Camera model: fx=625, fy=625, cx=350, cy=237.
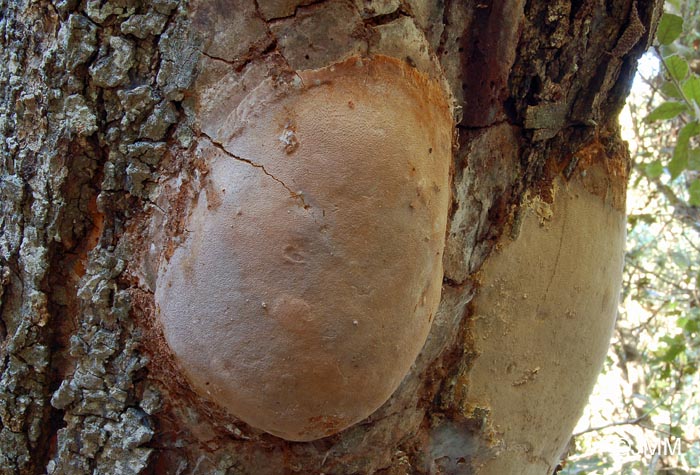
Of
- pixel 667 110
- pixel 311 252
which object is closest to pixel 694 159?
pixel 667 110

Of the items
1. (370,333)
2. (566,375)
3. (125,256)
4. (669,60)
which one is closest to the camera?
(370,333)

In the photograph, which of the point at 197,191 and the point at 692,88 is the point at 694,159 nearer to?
the point at 692,88

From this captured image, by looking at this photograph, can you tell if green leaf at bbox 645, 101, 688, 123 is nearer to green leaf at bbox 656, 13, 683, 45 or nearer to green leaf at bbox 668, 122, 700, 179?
green leaf at bbox 668, 122, 700, 179

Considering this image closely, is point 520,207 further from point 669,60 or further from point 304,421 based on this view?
point 669,60

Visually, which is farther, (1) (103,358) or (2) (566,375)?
(2) (566,375)

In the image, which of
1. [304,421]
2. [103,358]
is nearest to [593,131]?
[304,421]

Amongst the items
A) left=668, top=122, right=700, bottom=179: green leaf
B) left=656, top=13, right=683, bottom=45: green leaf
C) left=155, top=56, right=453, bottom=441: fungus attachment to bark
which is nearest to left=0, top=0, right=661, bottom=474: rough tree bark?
Result: left=155, top=56, right=453, bottom=441: fungus attachment to bark
